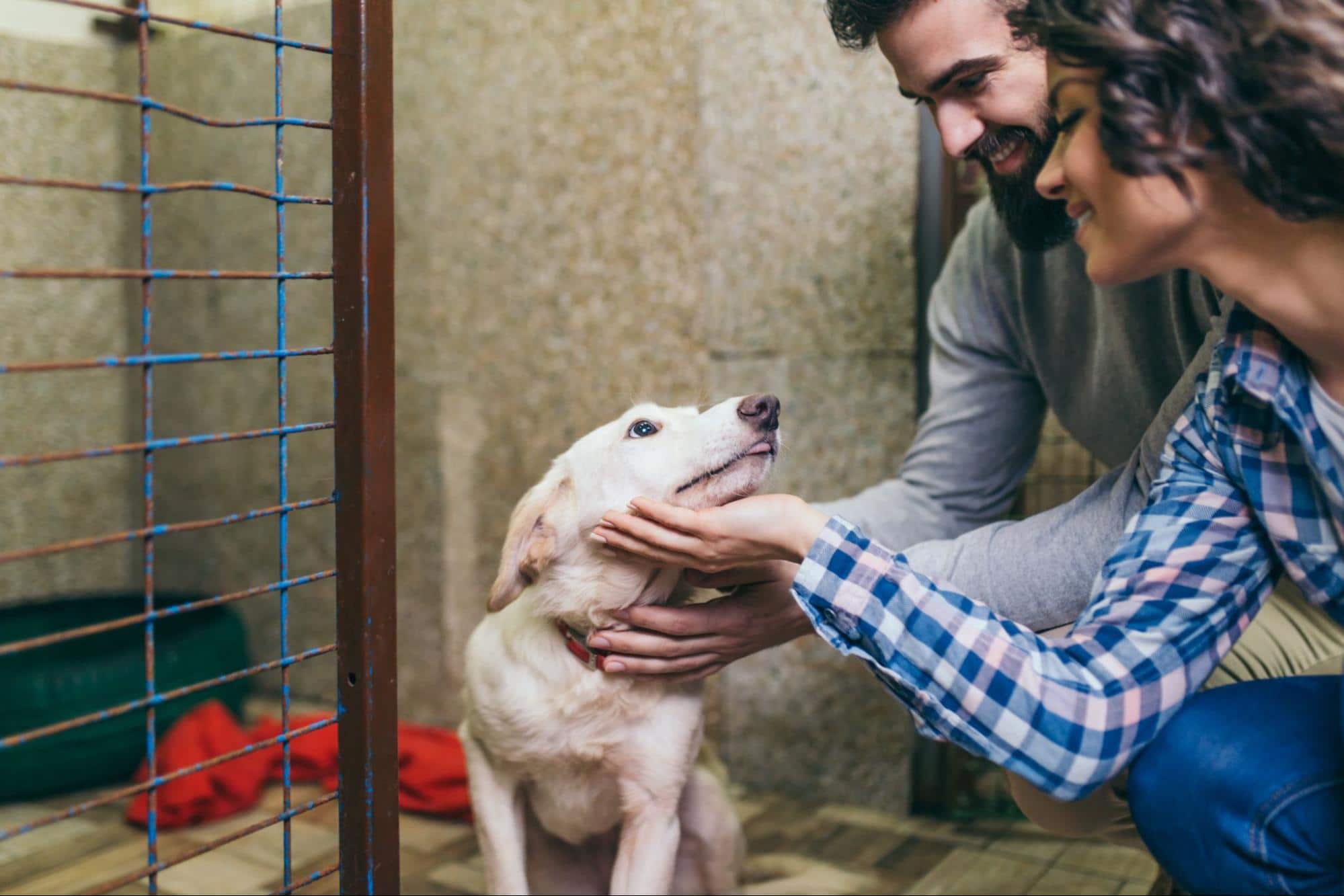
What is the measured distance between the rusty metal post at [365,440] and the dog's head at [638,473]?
210 millimetres

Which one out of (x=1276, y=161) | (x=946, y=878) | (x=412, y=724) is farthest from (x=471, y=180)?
(x=1276, y=161)

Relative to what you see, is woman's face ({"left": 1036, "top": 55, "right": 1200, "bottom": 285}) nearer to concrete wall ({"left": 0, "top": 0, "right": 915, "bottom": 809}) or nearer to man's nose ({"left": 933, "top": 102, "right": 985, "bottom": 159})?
man's nose ({"left": 933, "top": 102, "right": 985, "bottom": 159})

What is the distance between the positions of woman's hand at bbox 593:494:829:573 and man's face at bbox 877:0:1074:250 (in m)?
0.63

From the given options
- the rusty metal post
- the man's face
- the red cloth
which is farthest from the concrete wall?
the rusty metal post

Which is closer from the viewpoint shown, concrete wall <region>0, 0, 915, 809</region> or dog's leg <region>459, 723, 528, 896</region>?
dog's leg <region>459, 723, 528, 896</region>

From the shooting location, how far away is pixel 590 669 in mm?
1644

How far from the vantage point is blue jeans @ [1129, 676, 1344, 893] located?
3.79ft

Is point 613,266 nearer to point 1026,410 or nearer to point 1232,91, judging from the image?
point 1026,410

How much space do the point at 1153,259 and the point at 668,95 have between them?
1.55 metres

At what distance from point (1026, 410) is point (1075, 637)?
92cm

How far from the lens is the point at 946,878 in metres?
2.13

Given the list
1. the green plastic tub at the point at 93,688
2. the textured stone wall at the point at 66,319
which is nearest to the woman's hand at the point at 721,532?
the green plastic tub at the point at 93,688

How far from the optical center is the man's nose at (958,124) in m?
1.62

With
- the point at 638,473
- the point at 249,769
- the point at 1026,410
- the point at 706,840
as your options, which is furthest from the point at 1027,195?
the point at 249,769
